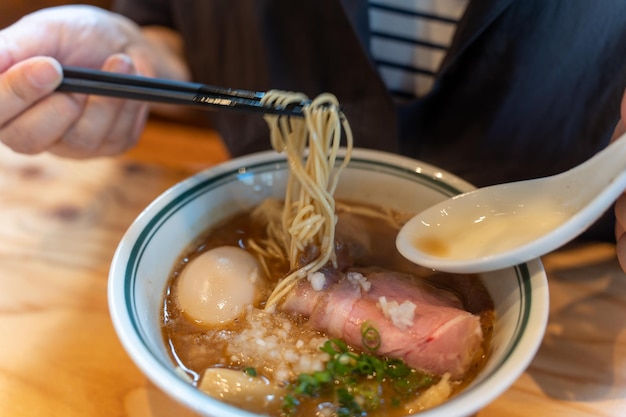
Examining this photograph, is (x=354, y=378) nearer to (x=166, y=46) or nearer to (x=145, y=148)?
(x=145, y=148)

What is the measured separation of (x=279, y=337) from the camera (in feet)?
3.68

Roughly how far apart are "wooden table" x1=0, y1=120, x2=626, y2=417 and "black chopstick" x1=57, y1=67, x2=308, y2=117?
0.51 metres

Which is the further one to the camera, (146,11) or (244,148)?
(146,11)

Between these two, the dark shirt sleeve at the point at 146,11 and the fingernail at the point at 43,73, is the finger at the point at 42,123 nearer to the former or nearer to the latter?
the fingernail at the point at 43,73

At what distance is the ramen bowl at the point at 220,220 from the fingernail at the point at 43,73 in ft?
1.29

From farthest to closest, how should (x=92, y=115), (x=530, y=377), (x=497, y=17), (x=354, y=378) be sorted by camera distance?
(x=92, y=115), (x=497, y=17), (x=530, y=377), (x=354, y=378)

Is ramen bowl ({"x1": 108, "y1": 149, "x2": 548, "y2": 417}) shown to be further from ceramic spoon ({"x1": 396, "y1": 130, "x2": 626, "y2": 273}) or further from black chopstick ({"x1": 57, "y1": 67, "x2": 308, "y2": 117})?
black chopstick ({"x1": 57, "y1": 67, "x2": 308, "y2": 117})

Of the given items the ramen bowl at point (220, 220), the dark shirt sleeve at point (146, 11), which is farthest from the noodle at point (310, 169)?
the dark shirt sleeve at point (146, 11)

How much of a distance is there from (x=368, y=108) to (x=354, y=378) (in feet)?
2.94

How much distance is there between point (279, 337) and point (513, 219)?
22.3 inches

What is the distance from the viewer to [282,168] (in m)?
1.45

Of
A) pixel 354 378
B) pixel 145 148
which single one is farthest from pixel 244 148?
pixel 354 378

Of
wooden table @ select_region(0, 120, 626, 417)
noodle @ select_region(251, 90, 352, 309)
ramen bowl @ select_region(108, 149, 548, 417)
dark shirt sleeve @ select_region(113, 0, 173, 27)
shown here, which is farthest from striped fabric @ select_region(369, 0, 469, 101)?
dark shirt sleeve @ select_region(113, 0, 173, 27)

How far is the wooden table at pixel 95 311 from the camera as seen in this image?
115 cm
